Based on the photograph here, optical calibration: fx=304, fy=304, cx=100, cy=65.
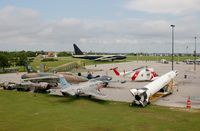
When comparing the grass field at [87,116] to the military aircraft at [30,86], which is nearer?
the grass field at [87,116]

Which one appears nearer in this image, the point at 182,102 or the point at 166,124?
the point at 166,124

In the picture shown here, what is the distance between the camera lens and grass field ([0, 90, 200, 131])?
2445 centimetres

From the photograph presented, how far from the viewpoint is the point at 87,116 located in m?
28.2

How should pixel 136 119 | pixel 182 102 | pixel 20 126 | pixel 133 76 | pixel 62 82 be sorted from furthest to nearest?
pixel 133 76 < pixel 62 82 < pixel 182 102 < pixel 136 119 < pixel 20 126

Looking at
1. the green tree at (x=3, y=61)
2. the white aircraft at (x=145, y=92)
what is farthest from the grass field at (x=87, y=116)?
the green tree at (x=3, y=61)

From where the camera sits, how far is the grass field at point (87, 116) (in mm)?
24453

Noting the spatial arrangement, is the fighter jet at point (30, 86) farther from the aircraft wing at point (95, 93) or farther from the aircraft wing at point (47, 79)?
the aircraft wing at point (95, 93)

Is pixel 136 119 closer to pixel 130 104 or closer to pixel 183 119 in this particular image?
pixel 183 119

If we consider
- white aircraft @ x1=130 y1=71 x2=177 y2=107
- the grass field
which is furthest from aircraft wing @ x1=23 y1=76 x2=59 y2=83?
white aircraft @ x1=130 y1=71 x2=177 y2=107

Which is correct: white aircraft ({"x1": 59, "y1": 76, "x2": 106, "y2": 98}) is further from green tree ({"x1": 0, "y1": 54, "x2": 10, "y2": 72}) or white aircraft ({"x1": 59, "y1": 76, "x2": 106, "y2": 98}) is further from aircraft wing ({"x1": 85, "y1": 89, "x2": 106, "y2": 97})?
green tree ({"x1": 0, "y1": 54, "x2": 10, "y2": 72})

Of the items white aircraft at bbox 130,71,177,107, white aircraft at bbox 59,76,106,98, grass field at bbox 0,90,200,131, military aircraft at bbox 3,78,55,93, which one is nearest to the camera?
grass field at bbox 0,90,200,131

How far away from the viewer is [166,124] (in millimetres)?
25469

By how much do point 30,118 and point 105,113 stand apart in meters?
7.21

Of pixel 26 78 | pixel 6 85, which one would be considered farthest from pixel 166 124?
pixel 26 78
